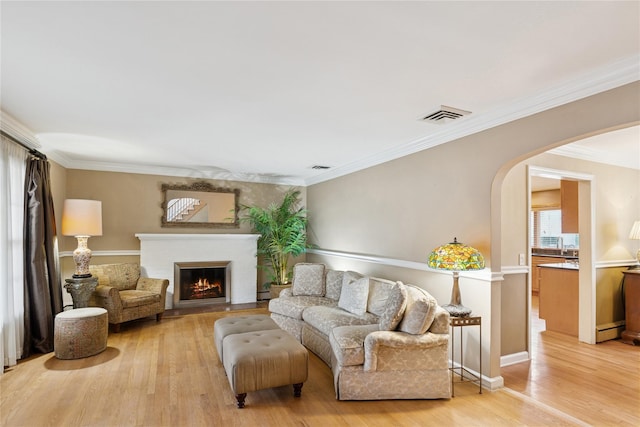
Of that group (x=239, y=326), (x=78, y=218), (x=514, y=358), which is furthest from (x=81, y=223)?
(x=514, y=358)

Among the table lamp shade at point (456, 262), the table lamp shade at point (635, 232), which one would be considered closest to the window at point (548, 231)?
the table lamp shade at point (635, 232)

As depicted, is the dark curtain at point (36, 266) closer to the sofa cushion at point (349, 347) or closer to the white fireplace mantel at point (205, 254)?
the white fireplace mantel at point (205, 254)

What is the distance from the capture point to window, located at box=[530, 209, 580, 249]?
8617 mm

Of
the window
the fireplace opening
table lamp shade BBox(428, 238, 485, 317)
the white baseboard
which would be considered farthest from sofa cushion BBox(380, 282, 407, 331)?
the window

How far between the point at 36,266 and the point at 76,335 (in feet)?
3.01

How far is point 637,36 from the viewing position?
193cm

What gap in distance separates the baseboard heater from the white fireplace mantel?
5340 mm

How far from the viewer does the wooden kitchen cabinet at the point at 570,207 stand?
532 cm

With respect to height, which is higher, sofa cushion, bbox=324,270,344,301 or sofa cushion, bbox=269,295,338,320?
sofa cushion, bbox=324,270,344,301

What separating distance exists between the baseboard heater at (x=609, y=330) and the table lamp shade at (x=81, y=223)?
6592mm

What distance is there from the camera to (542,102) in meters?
2.75

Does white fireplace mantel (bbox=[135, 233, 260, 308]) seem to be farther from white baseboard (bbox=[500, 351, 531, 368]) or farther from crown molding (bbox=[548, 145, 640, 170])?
crown molding (bbox=[548, 145, 640, 170])

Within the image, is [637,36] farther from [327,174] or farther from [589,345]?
[327,174]

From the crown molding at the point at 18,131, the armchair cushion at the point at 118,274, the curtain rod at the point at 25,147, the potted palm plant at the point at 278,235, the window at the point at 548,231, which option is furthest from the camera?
the window at the point at 548,231
